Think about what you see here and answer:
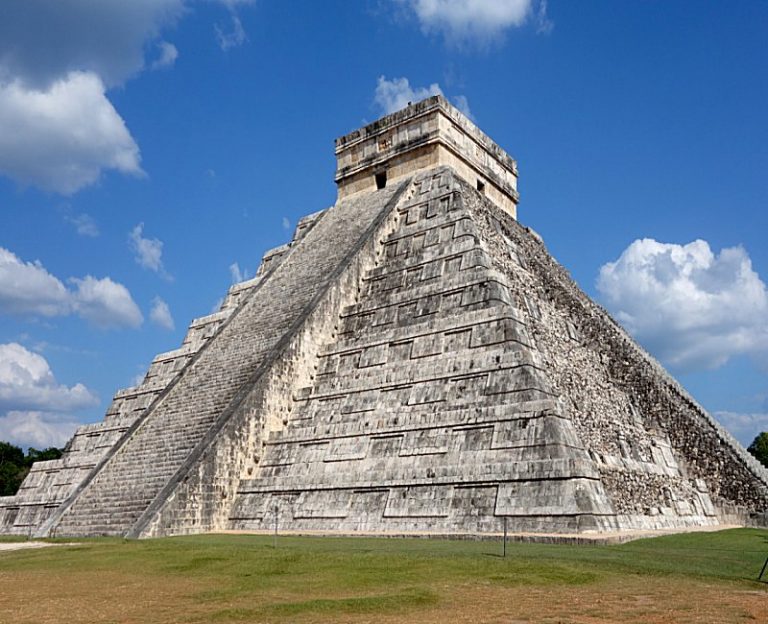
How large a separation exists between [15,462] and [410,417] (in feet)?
144

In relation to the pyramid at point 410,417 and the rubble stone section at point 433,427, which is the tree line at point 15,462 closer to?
the pyramid at point 410,417

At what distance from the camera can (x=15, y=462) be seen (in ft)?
160

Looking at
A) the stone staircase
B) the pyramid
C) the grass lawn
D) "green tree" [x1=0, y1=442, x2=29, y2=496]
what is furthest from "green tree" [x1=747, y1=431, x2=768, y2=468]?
"green tree" [x1=0, y1=442, x2=29, y2=496]

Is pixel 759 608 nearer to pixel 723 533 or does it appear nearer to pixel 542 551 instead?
pixel 542 551

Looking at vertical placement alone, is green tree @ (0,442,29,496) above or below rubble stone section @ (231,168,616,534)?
above

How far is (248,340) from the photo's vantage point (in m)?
18.0

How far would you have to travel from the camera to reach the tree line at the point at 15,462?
4256 cm

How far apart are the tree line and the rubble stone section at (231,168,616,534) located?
3405 cm

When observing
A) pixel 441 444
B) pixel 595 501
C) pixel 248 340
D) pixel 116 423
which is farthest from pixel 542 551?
pixel 116 423

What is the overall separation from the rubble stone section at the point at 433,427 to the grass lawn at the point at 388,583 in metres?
1.41

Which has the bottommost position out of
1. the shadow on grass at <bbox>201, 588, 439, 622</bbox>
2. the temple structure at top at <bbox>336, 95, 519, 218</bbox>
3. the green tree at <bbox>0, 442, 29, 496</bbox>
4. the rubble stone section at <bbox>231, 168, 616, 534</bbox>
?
the shadow on grass at <bbox>201, 588, 439, 622</bbox>

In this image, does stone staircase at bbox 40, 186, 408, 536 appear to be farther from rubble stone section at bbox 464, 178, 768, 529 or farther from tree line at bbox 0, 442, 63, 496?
tree line at bbox 0, 442, 63, 496

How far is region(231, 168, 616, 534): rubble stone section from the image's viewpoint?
38.5ft

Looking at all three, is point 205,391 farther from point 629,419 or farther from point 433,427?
point 629,419
